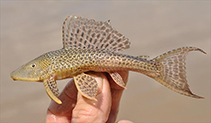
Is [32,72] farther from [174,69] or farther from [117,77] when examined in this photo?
[174,69]

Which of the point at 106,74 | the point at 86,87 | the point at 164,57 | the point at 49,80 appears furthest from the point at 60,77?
the point at 164,57

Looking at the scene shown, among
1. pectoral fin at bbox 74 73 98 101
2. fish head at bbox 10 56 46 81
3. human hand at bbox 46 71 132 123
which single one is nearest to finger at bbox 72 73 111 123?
human hand at bbox 46 71 132 123

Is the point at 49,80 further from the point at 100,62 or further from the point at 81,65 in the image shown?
the point at 100,62

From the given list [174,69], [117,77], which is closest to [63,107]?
[117,77]

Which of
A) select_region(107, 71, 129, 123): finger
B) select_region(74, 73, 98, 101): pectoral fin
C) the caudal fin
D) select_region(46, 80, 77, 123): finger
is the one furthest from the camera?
select_region(46, 80, 77, 123): finger

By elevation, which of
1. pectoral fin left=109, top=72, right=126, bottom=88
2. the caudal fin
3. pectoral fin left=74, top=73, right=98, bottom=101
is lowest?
pectoral fin left=74, top=73, right=98, bottom=101

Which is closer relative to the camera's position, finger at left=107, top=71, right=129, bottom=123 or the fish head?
the fish head

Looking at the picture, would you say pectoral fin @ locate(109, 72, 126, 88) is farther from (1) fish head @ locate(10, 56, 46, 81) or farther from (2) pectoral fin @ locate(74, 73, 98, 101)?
(1) fish head @ locate(10, 56, 46, 81)
